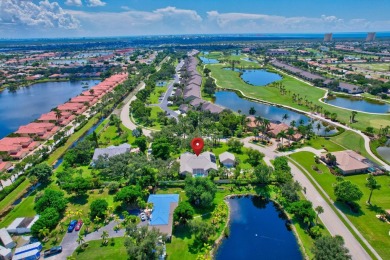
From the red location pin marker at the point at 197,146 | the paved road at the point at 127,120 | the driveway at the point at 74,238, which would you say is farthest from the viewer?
the paved road at the point at 127,120

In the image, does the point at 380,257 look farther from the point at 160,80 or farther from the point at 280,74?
the point at 280,74

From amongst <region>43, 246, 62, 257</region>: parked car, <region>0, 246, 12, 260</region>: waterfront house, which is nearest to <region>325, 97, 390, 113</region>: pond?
<region>43, 246, 62, 257</region>: parked car

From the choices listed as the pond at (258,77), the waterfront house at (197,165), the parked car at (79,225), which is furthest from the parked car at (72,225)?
the pond at (258,77)

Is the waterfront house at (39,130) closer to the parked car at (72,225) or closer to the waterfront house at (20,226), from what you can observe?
the waterfront house at (20,226)

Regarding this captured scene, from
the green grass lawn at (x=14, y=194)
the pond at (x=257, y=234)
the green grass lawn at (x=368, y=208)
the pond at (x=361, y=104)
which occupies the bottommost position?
the pond at (x=257, y=234)

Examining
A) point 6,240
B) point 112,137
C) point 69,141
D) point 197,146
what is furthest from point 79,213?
point 69,141

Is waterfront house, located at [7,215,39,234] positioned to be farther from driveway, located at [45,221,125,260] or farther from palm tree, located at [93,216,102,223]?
palm tree, located at [93,216,102,223]

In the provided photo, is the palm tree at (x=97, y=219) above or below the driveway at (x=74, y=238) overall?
above
